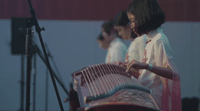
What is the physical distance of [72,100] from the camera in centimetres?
100

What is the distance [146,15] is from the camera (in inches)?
54.5

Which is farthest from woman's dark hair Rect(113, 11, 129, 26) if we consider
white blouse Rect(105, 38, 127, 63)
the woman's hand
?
the woman's hand

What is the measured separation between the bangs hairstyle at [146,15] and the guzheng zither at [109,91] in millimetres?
424

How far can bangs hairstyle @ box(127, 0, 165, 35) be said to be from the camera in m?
1.39

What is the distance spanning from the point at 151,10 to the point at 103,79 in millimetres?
658

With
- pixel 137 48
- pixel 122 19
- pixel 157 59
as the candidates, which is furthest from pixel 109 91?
pixel 122 19

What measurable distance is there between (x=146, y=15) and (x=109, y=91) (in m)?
0.73

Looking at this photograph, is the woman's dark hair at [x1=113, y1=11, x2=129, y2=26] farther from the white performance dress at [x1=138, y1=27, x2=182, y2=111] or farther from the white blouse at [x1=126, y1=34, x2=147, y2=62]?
the white performance dress at [x1=138, y1=27, x2=182, y2=111]

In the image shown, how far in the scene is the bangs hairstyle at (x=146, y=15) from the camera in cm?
139

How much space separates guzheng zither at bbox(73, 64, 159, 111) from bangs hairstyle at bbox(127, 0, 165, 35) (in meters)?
0.42

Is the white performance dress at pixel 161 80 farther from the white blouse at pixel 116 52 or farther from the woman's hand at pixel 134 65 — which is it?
the white blouse at pixel 116 52

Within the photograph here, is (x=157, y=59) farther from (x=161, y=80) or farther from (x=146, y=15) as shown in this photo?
(x=146, y=15)

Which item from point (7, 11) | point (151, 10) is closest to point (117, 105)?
point (151, 10)

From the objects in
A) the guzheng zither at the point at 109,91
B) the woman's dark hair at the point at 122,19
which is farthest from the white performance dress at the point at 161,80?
the woman's dark hair at the point at 122,19
